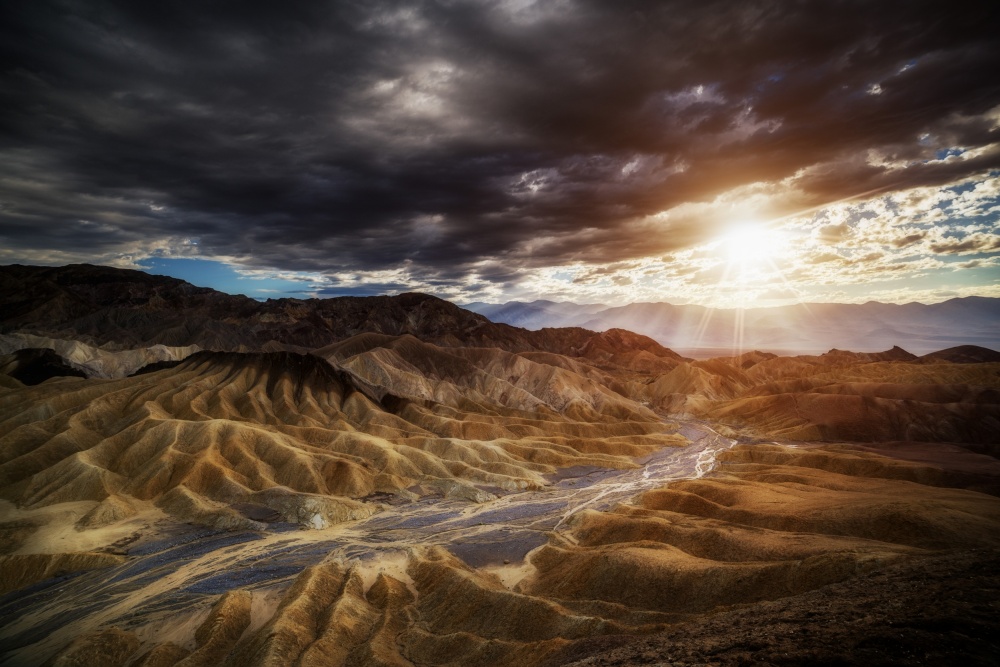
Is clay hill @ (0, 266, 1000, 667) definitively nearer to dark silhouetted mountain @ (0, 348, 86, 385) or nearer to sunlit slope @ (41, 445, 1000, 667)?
sunlit slope @ (41, 445, 1000, 667)

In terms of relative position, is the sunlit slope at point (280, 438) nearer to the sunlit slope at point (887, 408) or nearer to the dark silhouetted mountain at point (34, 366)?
the dark silhouetted mountain at point (34, 366)

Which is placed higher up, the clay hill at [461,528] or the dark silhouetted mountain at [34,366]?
the dark silhouetted mountain at [34,366]

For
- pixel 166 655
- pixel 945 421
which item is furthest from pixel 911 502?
pixel 945 421

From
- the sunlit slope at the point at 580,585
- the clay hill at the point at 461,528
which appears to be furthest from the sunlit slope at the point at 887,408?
the sunlit slope at the point at 580,585

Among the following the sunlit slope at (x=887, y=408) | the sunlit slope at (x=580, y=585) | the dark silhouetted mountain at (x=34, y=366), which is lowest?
the sunlit slope at (x=580, y=585)

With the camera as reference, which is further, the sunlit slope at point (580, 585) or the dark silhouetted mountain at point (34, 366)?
the dark silhouetted mountain at point (34, 366)

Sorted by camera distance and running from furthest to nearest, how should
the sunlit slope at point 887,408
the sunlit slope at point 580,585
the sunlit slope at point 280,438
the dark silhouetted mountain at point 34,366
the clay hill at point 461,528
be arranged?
the dark silhouetted mountain at point 34,366 < the sunlit slope at point 887,408 < the sunlit slope at point 280,438 < the sunlit slope at point 580,585 < the clay hill at point 461,528

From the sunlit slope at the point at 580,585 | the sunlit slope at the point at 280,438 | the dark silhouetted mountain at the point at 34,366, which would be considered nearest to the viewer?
the sunlit slope at the point at 580,585
